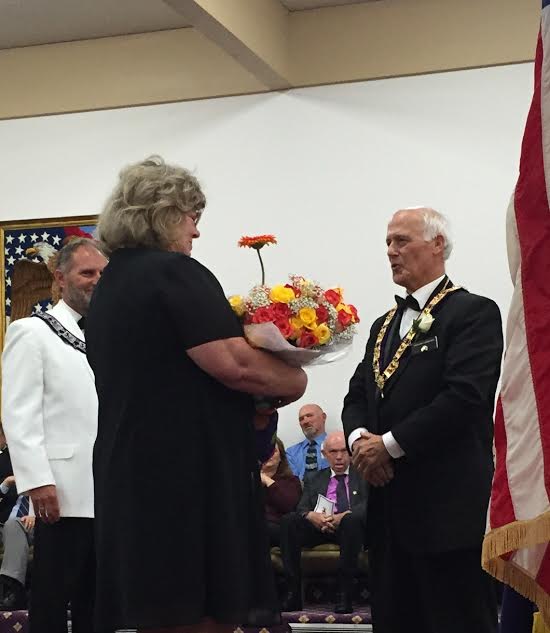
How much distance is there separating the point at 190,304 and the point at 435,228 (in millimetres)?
1562

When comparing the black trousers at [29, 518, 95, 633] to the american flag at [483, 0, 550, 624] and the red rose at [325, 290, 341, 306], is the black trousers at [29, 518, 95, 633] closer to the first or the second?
the red rose at [325, 290, 341, 306]

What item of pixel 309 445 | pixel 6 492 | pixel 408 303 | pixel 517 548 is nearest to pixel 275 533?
pixel 309 445

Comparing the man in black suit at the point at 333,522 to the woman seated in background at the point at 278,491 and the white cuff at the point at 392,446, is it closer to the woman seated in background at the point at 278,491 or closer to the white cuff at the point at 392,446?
the woman seated in background at the point at 278,491

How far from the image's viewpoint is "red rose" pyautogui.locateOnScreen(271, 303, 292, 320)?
301cm

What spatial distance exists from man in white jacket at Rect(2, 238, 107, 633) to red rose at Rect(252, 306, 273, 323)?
112 cm

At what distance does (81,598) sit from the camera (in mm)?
3822

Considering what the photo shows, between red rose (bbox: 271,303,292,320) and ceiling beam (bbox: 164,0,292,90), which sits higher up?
ceiling beam (bbox: 164,0,292,90)

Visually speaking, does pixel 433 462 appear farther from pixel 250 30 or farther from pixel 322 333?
pixel 250 30

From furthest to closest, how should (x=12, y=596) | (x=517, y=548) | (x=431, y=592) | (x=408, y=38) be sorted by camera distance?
(x=408, y=38) < (x=12, y=596) < (x=431, y=592) < (x=517, y=548)

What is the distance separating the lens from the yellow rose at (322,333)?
304 cm

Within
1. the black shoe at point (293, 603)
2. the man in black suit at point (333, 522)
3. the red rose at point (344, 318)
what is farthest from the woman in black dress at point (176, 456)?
the black shoe at point (293, 603)

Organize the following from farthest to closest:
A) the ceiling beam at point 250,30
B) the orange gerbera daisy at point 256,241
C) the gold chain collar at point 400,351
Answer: the ceiling beam at point 250,30 → the gold chain collar at point 400,351 → the orange gerbera daisy at point 256,241

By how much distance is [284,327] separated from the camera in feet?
9.84

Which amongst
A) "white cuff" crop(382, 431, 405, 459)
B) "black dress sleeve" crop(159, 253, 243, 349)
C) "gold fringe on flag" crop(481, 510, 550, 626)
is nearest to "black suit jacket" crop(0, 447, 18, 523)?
"white cuff" crop(382, 431, 405, 459)
